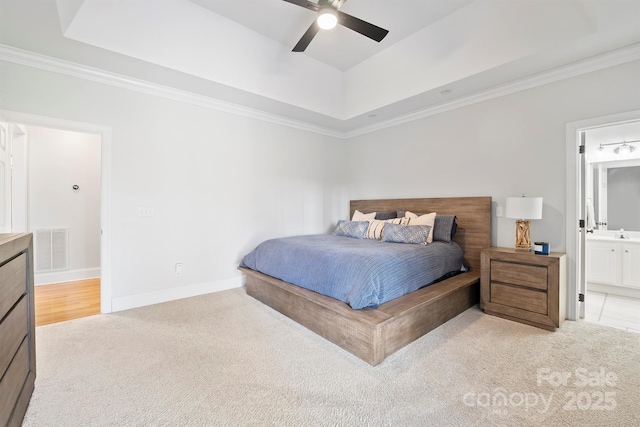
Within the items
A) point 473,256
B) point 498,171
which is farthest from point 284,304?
point 498,171

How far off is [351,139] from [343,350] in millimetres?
3983

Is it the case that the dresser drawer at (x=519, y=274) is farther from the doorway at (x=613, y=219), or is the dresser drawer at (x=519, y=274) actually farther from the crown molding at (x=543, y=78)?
the crown molding at (x=543, y=78)

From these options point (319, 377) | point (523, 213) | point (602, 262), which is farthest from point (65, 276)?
point (602, 262)

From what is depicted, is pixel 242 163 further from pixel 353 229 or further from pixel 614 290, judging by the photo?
pixel 614 290

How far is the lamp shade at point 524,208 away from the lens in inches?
110

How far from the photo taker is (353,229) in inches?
157

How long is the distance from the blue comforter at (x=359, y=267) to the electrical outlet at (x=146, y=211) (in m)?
1.39

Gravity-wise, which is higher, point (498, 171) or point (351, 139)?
point (351, 139)

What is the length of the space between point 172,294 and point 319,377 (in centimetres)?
242

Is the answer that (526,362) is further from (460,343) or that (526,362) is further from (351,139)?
(351,139)

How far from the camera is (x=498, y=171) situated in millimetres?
3385

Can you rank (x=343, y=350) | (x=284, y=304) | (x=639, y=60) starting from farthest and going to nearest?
(x=284, y=304) → (x=639, y=60) → (x=343, y=350)

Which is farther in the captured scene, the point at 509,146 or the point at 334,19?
the point at 509,146

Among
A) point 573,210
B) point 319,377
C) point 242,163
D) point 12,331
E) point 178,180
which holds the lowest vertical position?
point 319,377
